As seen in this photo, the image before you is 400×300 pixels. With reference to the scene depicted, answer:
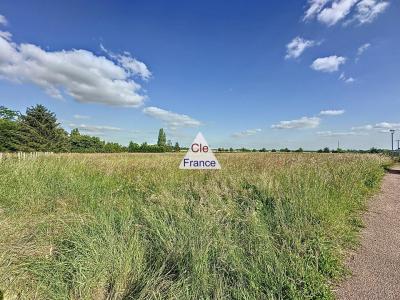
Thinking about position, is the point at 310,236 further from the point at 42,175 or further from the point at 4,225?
the point at 42,175

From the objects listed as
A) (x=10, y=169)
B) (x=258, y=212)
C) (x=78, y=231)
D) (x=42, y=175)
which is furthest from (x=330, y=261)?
(x=10, y=169)

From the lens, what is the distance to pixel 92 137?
3095 inches

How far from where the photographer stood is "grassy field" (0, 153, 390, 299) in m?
2.80

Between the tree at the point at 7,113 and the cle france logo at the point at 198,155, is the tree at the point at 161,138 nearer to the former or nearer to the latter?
the tree at the point at 7,113

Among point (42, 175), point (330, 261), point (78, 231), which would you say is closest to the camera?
point (330, 261)

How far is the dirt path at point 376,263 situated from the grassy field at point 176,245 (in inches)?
7.4

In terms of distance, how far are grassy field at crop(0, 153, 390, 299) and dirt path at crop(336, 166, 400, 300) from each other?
189 mm

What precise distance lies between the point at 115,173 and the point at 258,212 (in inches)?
245

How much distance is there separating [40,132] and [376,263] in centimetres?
5580

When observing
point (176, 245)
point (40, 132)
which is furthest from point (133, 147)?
point (176, 245)

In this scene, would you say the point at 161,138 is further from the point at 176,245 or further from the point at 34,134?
the point at 176,245

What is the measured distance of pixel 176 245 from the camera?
347 centimetres

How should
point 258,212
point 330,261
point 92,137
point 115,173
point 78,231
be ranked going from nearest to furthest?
point 330,261 < point 78,231 < point 258,212 < point 115,173 < point 92,137

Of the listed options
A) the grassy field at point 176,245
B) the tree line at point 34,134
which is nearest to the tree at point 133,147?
the tree line at point 34,134
